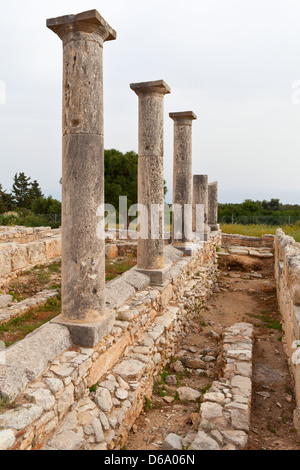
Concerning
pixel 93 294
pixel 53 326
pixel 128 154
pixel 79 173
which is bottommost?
pixel 53 326

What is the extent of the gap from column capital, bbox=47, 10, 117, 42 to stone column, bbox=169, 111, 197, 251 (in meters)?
5.37

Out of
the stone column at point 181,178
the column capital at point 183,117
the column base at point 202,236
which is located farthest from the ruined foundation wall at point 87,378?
the column base at point 202,236

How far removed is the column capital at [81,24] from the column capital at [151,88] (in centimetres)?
228

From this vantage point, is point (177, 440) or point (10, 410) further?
point (177, 440)

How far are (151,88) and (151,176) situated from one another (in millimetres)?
1529

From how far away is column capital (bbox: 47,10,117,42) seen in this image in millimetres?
3715

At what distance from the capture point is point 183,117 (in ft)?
30.2

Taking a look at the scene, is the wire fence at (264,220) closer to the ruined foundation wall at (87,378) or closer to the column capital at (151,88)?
the column capital at (151,88)

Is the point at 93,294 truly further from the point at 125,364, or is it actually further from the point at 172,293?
the point at 172,293

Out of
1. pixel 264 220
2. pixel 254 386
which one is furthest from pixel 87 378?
pixel 264 220

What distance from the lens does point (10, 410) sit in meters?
2.81

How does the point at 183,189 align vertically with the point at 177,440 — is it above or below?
above
